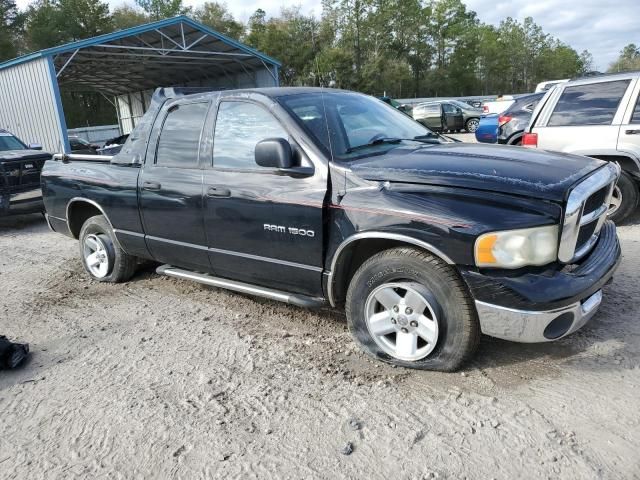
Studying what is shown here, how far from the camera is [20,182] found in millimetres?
8672

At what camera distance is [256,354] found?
3.59 meters

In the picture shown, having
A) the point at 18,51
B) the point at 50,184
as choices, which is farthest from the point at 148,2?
the point at 50,184

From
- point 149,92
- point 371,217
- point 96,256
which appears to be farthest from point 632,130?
point 149,92

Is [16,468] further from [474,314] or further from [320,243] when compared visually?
[474,314]

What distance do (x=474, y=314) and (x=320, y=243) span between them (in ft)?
3.63

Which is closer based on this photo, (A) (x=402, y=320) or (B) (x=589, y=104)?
(A) (x=402, y=320)

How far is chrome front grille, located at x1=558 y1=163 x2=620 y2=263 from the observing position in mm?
2760

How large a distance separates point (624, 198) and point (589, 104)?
1.23 metres

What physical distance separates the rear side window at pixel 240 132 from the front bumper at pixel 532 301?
180 cm

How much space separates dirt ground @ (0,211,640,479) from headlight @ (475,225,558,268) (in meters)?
0.80

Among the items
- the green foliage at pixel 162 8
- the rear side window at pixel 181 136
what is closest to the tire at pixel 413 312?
the rear side window at pixel 181 136

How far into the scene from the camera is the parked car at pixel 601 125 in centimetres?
579

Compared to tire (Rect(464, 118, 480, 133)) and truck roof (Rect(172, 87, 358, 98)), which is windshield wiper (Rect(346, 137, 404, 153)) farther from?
tire (Rect(464, 118, 480, 133))

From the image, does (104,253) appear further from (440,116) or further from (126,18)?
(126,18)
